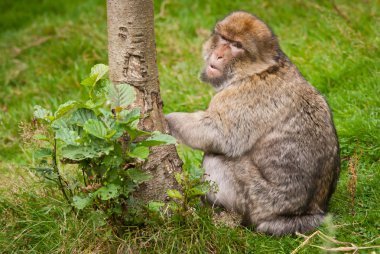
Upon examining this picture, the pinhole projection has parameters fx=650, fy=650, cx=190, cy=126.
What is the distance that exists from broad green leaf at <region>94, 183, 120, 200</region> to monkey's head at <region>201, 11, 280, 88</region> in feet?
4.28

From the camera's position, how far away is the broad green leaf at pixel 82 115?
12.6 ft

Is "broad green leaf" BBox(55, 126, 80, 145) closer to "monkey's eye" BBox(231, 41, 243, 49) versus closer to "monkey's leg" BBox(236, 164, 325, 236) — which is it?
"monkey's leg" BBox(236, 164, 325, 236)

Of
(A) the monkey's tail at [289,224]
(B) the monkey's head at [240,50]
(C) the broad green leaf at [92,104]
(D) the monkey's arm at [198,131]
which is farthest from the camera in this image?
(B) the monkey's head at [240,50]

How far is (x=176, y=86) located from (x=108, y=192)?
3308mm

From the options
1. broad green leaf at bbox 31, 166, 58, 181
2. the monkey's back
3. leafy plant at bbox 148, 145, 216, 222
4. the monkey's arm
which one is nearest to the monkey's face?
the monkey's back

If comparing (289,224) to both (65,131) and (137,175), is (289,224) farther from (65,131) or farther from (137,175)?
(65,131)

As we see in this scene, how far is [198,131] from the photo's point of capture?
4.42 m

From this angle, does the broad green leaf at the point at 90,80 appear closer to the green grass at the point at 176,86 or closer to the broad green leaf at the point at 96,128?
the broad green leaf at the point at 96,128

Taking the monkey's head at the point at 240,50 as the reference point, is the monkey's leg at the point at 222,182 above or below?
below

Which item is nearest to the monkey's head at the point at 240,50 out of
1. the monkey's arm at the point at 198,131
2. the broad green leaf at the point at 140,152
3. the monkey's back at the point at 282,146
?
the monkey's back at the point at 282,146

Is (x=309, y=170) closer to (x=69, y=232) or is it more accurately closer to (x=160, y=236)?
(x=160, y=236)

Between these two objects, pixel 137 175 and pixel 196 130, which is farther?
pixel 196 130

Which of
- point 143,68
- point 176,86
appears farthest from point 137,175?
point 176,86

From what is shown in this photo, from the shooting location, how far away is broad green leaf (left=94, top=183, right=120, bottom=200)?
3.64 m
